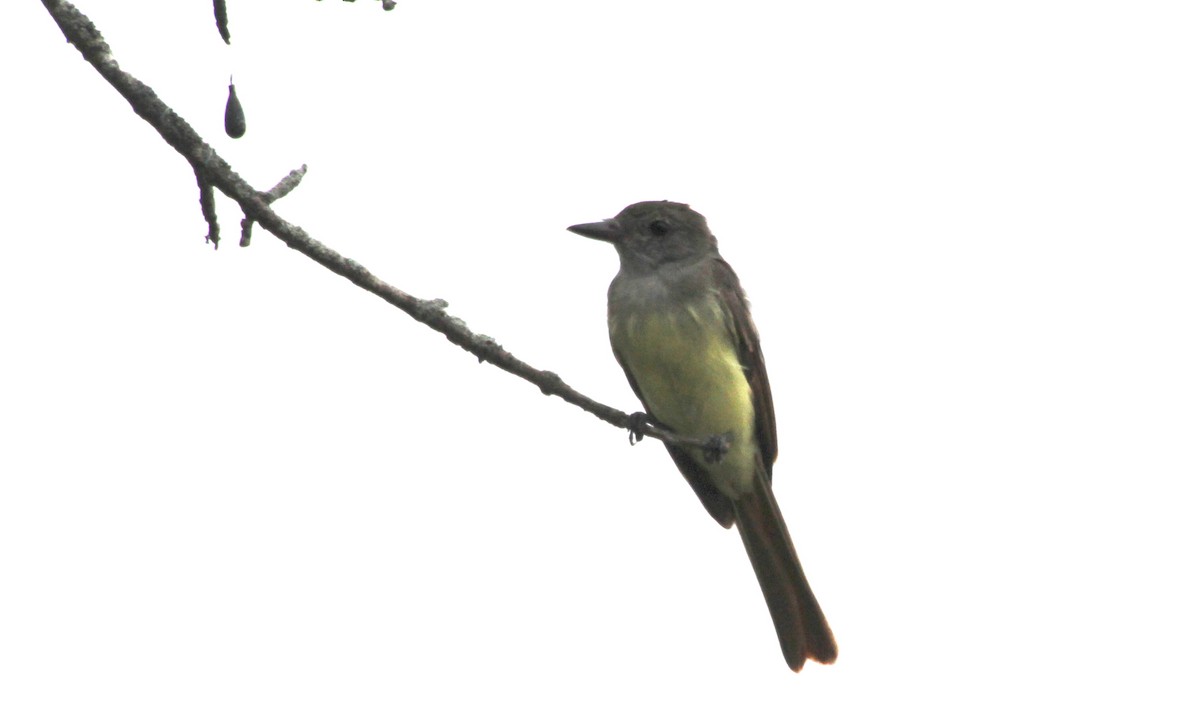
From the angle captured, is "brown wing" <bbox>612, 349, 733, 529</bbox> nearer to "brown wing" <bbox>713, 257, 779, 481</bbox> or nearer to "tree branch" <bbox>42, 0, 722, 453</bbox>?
"brown wing" <bbox>713, 257, 779, 481</bbox>

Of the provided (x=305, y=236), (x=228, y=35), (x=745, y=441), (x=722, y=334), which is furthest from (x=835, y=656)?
(x=228, y=35)

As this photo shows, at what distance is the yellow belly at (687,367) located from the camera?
22.4ft

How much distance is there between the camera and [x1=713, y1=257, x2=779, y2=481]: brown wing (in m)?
7.18

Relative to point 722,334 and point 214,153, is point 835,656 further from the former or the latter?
point 214,153

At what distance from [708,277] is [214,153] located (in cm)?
390

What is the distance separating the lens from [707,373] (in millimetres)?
6844

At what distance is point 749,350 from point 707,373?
0.47m

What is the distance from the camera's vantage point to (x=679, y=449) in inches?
297

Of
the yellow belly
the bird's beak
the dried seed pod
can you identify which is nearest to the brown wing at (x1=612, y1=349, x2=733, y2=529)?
the yellow belly

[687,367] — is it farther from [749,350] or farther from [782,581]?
[782,581]

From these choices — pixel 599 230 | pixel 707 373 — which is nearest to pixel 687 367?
pixel 707 373

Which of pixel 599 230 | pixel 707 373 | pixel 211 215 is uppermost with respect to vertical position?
pixel 599 230

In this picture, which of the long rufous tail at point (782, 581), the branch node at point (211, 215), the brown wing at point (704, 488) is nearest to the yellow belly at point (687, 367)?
the brown wing at point (704, 488)

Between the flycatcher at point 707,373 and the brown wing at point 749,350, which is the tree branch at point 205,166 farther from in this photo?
the brown wing at point 749,350
